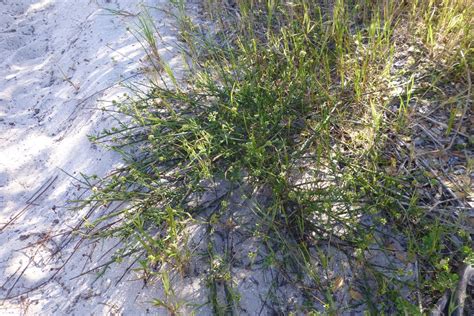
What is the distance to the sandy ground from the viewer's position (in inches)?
73.8

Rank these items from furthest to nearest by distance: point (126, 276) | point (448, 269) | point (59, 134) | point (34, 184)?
point (59, 134), point (34, 184), point (126, 276), point (448, 269)

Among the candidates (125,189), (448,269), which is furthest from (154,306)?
(448,269)

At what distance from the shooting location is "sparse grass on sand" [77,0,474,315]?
1699 millimetres

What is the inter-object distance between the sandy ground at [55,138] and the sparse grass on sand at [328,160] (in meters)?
0.18

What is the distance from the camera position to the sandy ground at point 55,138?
188 cm

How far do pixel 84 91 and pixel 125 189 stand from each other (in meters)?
1.02

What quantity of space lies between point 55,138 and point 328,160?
1698 millimetres

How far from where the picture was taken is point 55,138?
8.31ft

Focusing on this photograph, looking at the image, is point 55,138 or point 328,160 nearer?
point 328,160

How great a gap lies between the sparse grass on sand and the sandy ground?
7.1 inches

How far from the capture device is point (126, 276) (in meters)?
1.86

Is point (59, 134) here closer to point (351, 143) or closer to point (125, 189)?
point (125, 189)

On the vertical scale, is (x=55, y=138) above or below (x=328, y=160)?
above

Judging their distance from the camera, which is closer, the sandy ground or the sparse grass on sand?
the sparse grass on sand
